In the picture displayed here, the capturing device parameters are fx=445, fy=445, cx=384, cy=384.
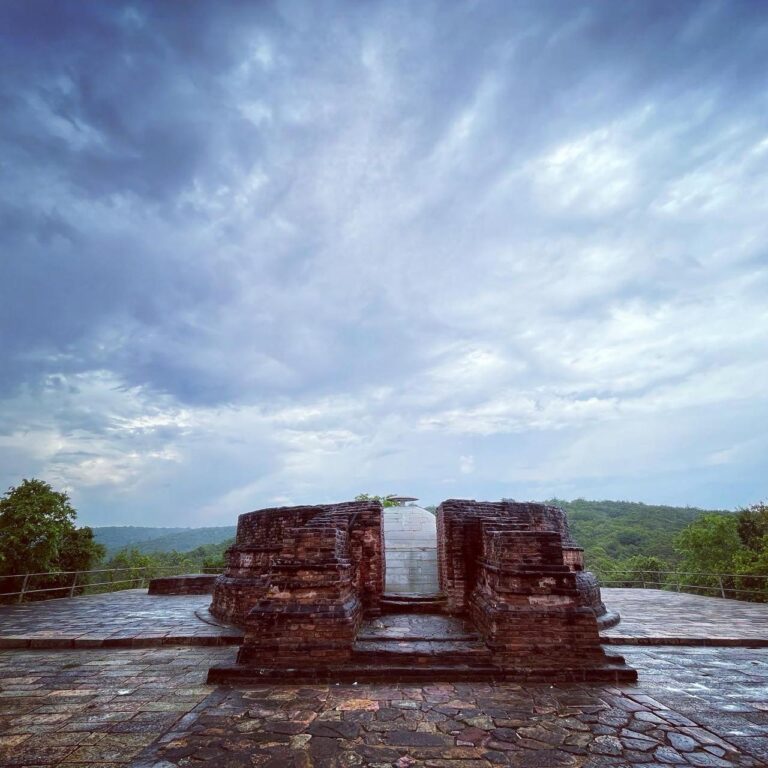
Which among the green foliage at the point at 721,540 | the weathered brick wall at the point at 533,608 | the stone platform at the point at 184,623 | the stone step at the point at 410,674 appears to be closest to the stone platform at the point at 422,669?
the stone step at the point at 410,674

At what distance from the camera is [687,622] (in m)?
9.30

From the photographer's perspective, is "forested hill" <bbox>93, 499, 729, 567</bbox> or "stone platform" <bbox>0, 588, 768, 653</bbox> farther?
"forested hill" <bbox>93, 499, 729, 567</bbox>

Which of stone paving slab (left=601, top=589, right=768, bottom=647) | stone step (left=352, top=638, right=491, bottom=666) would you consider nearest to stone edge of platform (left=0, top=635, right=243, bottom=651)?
stone step (left=352, top=638, right=491, bottom=666)

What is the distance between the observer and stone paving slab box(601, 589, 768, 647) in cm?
752

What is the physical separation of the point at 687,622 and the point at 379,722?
27.6 ft

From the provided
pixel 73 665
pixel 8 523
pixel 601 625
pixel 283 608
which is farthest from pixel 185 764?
pixel 8 523

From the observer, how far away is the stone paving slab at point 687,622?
296 inches

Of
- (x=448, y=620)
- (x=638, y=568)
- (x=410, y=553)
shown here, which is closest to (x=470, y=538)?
(x=448, y=620)

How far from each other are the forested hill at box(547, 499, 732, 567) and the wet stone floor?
90.1 feet

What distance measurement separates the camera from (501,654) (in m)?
5.57

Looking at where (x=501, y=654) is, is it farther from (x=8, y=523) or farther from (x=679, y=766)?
(x=8, y=523)

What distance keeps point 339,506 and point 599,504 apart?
209ft

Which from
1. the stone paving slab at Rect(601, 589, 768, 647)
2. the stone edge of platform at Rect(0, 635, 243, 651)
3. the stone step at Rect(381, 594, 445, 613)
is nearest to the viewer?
the stone edge of platform at Rect(0, 635, 243, 651)

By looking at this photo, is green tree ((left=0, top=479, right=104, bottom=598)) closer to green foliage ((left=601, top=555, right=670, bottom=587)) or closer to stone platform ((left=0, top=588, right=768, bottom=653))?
stone platform ((left=0, top=588, right=768, bottom=653))
